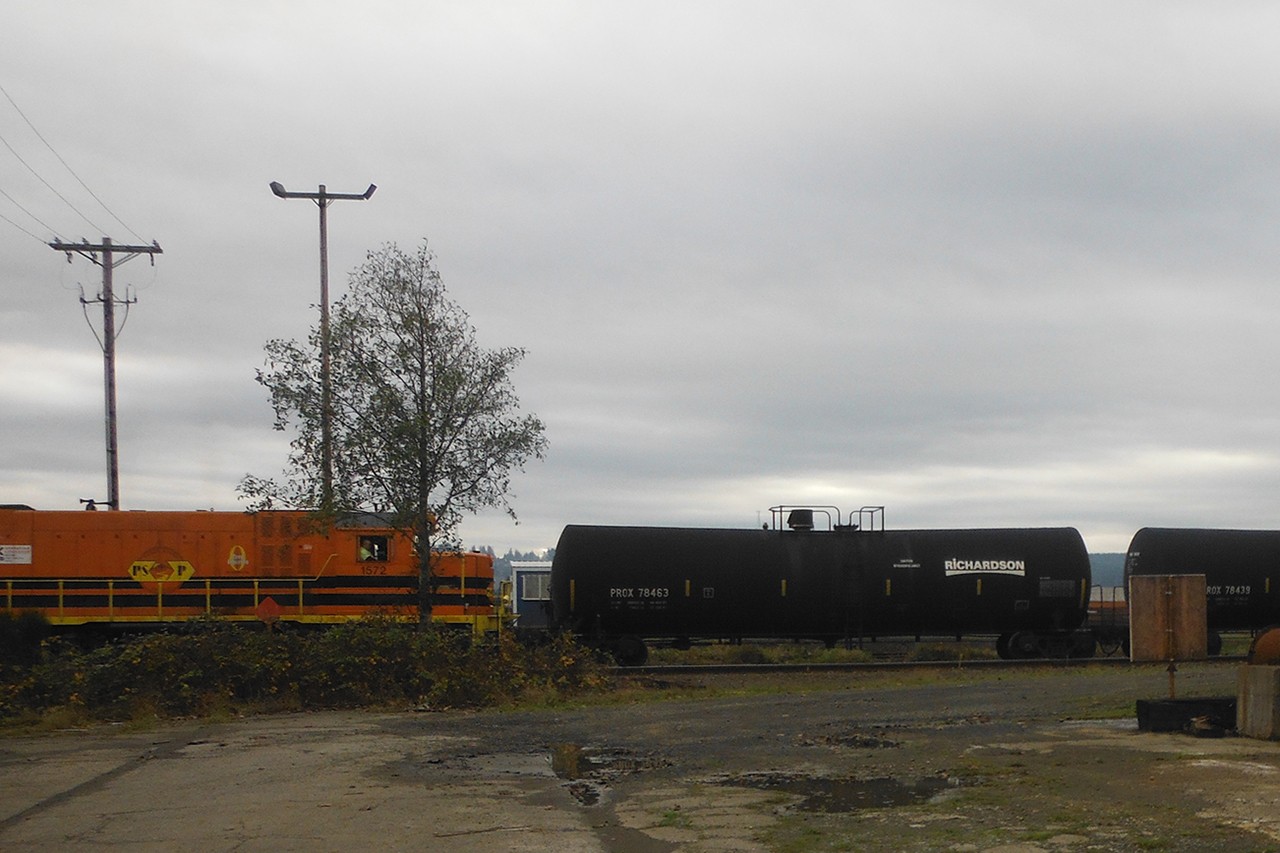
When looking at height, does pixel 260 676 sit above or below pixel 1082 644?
above

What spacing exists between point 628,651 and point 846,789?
17.6 meters

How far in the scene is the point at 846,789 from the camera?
37.6 ft

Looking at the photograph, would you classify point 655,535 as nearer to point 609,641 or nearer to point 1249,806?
point 609,641

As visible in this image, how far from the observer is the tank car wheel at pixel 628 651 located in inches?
1131

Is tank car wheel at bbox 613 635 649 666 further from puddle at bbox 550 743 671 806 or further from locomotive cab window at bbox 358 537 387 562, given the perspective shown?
puddle at bbox 550 743 671 806

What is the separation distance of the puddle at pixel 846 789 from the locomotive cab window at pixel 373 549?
17962 millimetres

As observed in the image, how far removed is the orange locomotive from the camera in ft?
91.8

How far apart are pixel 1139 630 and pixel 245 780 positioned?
1058 centimetres

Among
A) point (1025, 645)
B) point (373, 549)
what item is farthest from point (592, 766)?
point (1025, 645)

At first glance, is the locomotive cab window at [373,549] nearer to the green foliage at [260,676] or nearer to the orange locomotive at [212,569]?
the orange locomotive at [212,569]

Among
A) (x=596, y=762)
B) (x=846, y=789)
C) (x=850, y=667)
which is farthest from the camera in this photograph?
(x=850, y=667)

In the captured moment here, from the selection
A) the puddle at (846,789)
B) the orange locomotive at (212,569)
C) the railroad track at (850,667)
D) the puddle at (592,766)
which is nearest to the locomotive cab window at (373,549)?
the orange locomotive at (212,569)

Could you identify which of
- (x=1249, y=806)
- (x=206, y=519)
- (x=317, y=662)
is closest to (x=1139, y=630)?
(x=1249, y=806)

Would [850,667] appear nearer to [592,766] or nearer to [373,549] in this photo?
[373,549]
